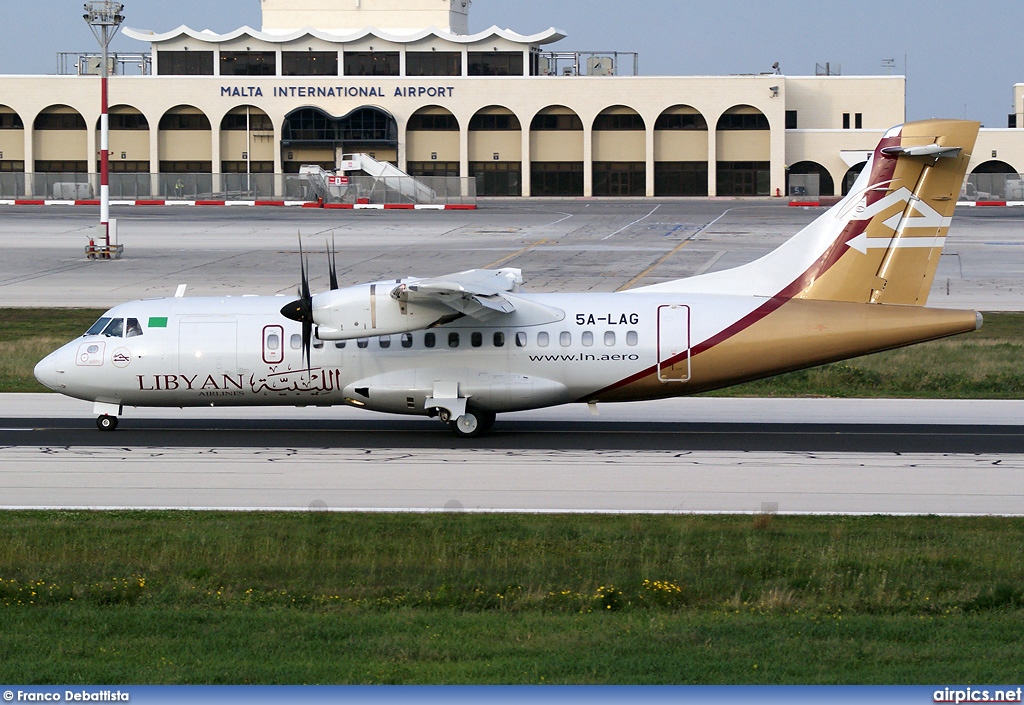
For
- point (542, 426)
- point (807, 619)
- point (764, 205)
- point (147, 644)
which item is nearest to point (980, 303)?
point (542, 426)

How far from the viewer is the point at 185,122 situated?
116 meters

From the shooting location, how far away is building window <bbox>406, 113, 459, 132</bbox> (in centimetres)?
A: 11575

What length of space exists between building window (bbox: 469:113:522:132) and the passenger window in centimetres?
9100

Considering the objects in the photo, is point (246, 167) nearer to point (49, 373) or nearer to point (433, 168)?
point (433, 168)

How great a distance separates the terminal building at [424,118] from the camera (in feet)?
374

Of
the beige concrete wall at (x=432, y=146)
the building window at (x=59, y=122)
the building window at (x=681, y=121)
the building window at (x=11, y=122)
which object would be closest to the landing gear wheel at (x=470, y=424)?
the building window at (x=681, y=121)

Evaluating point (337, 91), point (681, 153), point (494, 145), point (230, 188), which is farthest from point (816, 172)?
point (230, 188)

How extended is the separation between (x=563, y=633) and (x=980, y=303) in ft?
131

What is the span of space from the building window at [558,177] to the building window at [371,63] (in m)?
15.9

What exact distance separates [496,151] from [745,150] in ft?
74.5

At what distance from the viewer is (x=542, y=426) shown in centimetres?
2767

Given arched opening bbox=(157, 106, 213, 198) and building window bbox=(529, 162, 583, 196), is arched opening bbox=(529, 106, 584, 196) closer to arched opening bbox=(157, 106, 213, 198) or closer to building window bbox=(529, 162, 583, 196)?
building window bbox=(529, 162, 583, 196)

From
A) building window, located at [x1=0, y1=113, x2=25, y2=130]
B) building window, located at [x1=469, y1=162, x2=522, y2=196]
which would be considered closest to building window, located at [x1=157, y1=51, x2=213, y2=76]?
building window, located at [x1=0, y1=113, x2=25, y2=130]

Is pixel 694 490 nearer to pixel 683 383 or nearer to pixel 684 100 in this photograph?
pixel 683 383
